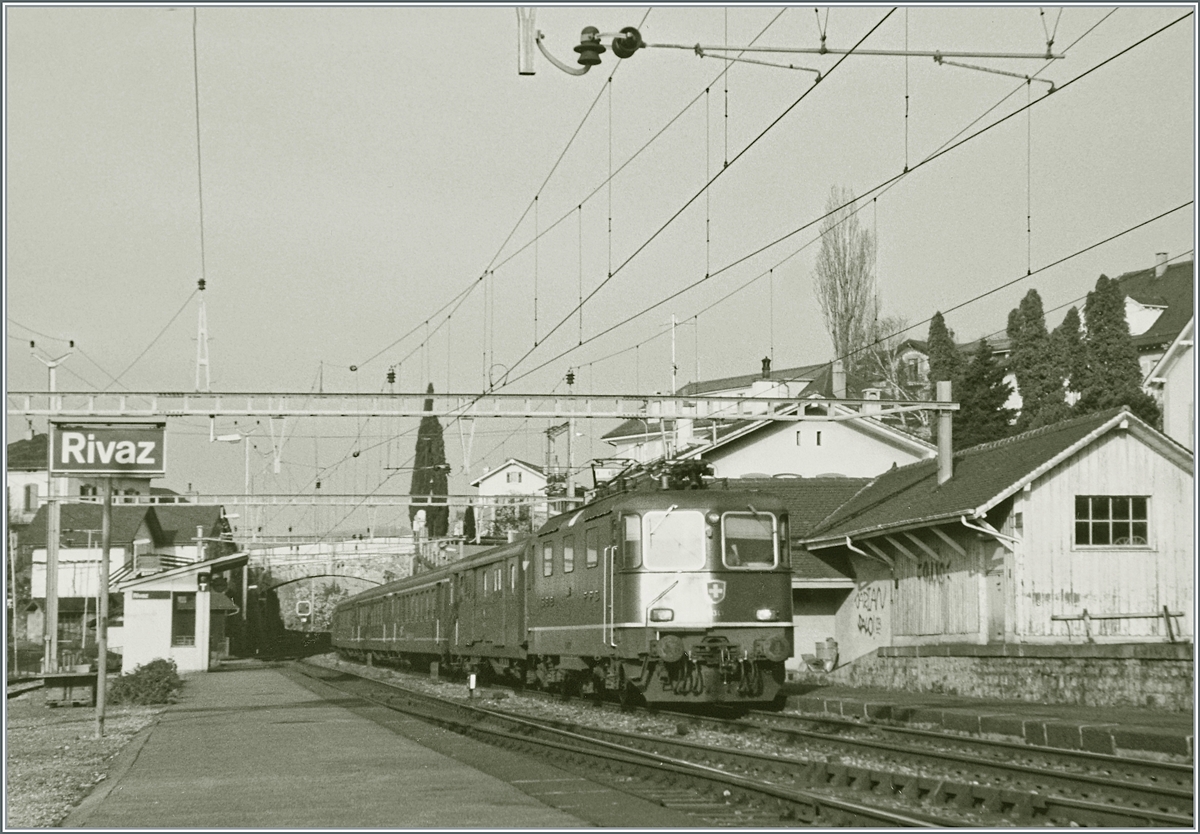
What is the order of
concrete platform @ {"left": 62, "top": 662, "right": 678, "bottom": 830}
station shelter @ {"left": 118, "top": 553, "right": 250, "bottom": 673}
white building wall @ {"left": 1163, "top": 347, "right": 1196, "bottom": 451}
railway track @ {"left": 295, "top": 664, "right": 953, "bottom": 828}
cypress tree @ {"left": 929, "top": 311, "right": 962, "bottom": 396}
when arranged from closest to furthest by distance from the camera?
railway track @ {"left": 295, "top": 664, "right": 953, "bottom": 828} → concrete platform @ {"left": 62, "top": 662, "right": 678, "bottom": 830} → white building wall @ {"left": 1163, "top": 347, "right": 1196, "bottom": 451} → station shelter @ {"left": 118, "top": 553, "right": 250, "bottom": 673} → cypress tree @ {"left": 929, "top": 311, "right": 962, "bottom": 396}

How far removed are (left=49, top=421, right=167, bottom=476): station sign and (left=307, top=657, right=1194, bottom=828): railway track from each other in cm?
693

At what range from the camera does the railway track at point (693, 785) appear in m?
10.6

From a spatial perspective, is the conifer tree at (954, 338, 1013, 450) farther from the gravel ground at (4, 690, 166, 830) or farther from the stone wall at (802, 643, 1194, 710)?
the gravel ground at (4, 690, 166, 830)

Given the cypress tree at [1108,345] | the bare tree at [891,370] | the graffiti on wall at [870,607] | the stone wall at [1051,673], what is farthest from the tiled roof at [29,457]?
the stone wall at [1051,673]

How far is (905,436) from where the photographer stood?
47094 mm

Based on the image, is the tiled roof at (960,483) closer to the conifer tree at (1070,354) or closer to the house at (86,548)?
the conifer tree at (1070,354)

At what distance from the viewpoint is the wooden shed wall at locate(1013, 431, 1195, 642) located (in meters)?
25.2

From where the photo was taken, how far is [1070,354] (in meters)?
58.4

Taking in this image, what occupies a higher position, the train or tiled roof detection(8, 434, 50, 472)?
tiled roof detection(8, 434, 50, 472)

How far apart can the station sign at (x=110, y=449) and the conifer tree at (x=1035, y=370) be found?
131 feet

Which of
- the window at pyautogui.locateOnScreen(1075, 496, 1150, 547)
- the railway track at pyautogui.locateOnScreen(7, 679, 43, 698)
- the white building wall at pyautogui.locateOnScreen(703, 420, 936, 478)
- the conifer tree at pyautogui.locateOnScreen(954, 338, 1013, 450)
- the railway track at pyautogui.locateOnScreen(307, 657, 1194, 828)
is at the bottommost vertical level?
the railway track at pyautogui.locateOnScreen(7, 679, 43, 698)

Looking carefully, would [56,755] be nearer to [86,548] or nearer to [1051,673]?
[1051,673]

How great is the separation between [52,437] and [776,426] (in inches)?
1171

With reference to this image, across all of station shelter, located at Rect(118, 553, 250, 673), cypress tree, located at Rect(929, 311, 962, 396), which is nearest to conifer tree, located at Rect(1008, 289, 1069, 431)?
cypress tree, located at Rect(929, 311, 962, 396)
